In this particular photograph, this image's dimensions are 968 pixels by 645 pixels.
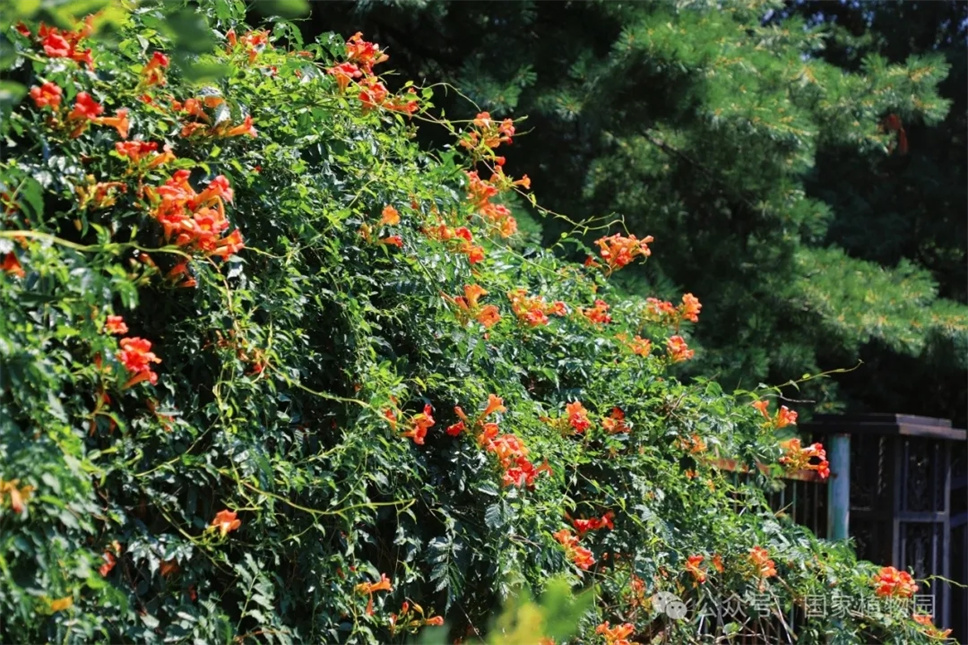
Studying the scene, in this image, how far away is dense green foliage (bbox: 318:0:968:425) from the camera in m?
5.02

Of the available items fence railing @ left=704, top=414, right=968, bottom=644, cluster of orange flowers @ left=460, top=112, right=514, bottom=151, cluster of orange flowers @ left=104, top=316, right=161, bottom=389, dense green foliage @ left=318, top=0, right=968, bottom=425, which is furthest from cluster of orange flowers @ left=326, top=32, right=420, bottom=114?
fence railing @ left=704, top=414, right=968, bottom=644

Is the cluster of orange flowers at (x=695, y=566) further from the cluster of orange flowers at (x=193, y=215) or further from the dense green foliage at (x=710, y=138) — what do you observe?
the dense green foliage at (x=710, y=138)

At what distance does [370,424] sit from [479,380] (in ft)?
1.27

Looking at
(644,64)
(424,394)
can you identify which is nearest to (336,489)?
(424,394)

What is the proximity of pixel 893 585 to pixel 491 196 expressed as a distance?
151 centimetres

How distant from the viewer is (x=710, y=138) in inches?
215

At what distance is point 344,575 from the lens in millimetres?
1936

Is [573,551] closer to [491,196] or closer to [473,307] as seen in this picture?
[473,307]

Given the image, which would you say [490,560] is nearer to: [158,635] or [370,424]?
[370,424]

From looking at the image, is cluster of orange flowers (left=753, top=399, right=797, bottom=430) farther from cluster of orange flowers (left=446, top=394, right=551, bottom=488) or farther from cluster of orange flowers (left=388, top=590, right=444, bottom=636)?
cluster of orange flowers (left=388, top=590, right=444, bottom=636)

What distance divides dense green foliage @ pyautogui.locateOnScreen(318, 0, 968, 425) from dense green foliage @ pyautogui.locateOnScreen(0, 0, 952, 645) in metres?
2.10

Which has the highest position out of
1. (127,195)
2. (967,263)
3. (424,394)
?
(127,195)

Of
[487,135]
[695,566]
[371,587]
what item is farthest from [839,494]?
[371,587]

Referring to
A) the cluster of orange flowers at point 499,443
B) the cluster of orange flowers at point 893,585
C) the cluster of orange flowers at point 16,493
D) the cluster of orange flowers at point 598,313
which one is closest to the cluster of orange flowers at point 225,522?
the cluster of orange flowers at point 16,493
